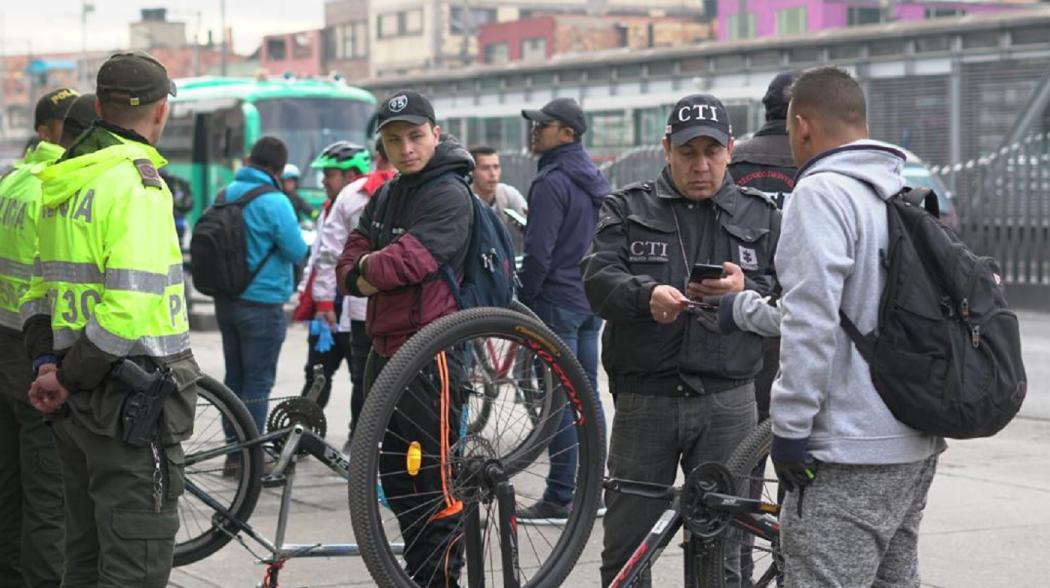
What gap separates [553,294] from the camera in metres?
8.33

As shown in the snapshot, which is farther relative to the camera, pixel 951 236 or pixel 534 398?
pixel 534 398

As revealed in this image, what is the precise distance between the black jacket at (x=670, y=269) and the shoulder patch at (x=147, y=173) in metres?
1.42

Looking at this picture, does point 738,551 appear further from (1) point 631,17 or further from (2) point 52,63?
(2) point 52,63

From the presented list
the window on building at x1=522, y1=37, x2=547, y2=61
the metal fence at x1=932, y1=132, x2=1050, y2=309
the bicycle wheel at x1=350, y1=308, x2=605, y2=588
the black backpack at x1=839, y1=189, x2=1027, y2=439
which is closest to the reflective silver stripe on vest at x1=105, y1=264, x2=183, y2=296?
the bicycle wheel at x1=350, y1=308, x2=605, y2=588

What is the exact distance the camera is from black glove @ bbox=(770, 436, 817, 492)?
408 centimetres

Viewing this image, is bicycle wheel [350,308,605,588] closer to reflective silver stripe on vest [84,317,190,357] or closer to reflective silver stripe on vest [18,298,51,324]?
reflective silver stripe on vest [84,317,190,357]

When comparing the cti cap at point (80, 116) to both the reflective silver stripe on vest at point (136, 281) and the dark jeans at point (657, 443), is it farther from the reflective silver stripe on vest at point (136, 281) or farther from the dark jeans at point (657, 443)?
the dark jeans at point (657, 443)

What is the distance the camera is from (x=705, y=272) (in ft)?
15.7

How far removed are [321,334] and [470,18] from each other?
10104cm

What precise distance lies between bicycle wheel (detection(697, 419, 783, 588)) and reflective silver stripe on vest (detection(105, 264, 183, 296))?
1803 millimetres

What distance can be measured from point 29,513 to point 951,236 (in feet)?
11.7

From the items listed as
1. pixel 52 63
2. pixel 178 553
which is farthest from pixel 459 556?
pixel 52 63

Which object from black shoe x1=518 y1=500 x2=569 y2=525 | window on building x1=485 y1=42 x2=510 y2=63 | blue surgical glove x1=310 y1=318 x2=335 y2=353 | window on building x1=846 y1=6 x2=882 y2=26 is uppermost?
window on building x1=846 y1=6 x2=882 y2=26

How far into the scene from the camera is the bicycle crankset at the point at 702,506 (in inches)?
197
